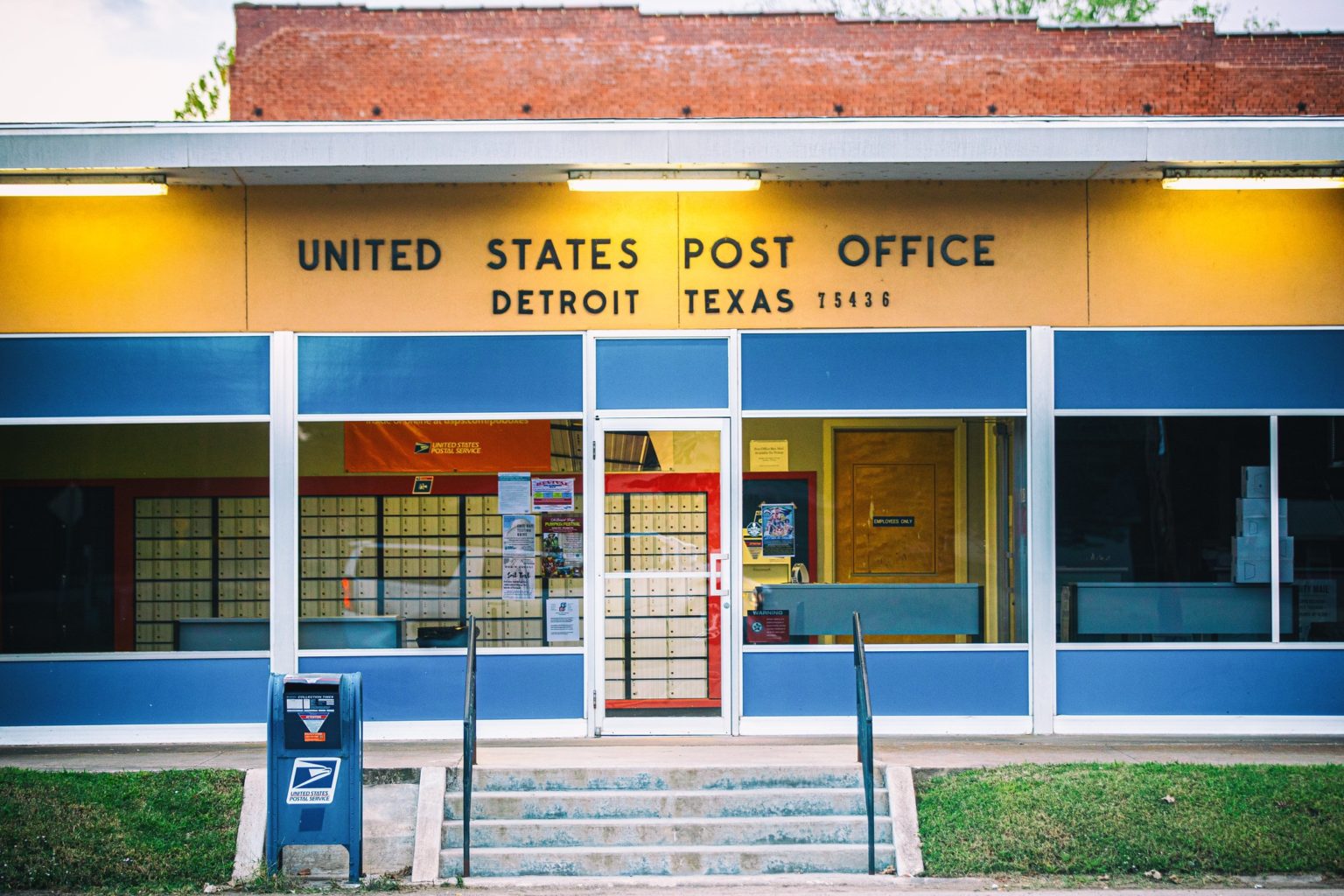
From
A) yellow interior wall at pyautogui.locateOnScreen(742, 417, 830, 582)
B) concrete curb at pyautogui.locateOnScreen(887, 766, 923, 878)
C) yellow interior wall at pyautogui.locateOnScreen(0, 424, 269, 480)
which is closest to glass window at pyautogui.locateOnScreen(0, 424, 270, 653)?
yellow interior wall at pyautogui.locateOnScreen(0, 424, 269, 480)

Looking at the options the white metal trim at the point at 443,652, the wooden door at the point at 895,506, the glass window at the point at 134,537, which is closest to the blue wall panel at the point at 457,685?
the white metal trim at the point at 443,652

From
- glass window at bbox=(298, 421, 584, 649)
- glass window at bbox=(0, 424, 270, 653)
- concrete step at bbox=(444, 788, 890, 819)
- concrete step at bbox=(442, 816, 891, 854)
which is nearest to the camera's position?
concrete step at bbox=(442, 816, 891, 854)

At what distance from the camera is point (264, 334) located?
9.86 m

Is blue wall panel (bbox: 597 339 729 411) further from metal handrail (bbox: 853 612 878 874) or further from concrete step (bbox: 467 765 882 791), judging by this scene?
concrete step (bbox: 467 765 882 791)

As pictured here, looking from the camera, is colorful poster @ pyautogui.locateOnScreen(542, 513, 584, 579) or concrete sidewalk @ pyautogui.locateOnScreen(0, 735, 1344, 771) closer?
concrete sidewalk @ pyautogui.locateOnScreen(0, 735, 1344, 771)

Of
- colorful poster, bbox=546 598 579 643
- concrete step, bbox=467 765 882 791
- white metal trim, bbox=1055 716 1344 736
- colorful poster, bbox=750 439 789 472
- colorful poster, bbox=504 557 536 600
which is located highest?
colorful poster, bbox=750 439 789 472

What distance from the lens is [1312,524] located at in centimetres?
1010

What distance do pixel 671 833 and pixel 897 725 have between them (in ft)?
8.06

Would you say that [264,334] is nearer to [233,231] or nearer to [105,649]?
[233,231]

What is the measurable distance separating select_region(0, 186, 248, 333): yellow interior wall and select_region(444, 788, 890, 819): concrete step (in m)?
4.15

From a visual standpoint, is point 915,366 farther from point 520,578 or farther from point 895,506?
point 520,578

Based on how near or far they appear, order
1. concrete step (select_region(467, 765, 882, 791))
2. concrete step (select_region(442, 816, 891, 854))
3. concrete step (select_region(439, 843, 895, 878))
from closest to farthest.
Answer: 1. concrete step (select_region(439, 843, 895, 878))
2. concrete step (select_region(442, 816, 891, 854))
3. concrete step (select_region(467, 765, 882, 791))

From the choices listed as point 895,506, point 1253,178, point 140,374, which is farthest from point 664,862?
point 1253,178

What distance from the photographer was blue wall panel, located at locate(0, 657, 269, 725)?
9750 mm
